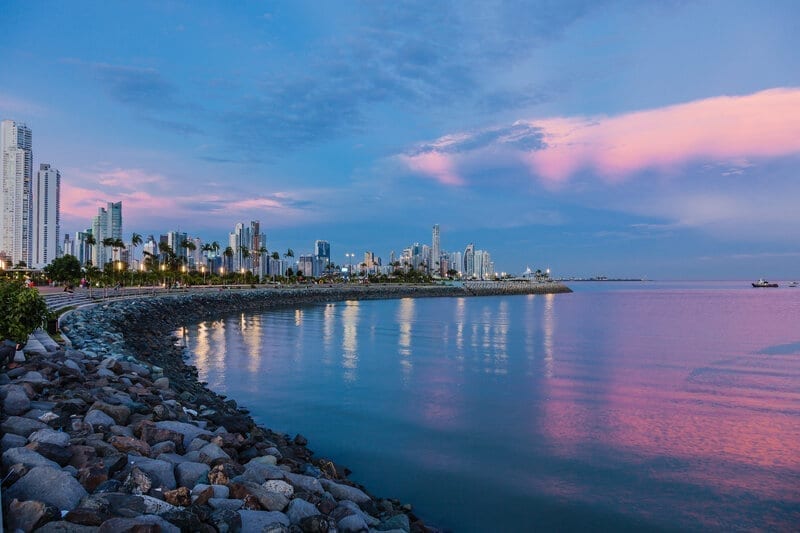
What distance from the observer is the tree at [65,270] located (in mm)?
83188

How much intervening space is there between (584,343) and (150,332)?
35.1 m

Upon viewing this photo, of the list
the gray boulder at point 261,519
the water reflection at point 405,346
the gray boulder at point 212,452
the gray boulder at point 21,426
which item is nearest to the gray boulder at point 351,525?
the gray boulder at point 261,519

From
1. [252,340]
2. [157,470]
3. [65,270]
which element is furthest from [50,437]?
[65,270]

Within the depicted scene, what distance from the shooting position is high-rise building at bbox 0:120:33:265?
615ft

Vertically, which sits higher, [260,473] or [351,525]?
[260,473]

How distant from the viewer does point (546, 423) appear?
18.6m

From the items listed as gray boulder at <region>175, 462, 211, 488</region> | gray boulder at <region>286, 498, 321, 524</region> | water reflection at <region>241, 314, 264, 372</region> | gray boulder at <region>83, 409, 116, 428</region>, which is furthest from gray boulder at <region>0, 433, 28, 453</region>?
water reflection at <region>241, 314, 264, 372</region>

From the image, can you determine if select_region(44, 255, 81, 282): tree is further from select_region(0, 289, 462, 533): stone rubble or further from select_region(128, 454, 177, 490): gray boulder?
select_region(128, 454, 177, 490): gray boulder

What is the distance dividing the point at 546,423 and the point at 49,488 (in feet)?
52.5

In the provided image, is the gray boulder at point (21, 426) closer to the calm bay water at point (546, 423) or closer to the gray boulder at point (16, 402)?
the gray boulder at point (16, 402)

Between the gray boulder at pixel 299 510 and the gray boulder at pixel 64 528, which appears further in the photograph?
the gray boulder at pixel 299 510

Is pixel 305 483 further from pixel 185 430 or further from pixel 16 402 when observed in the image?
pixel 16 402

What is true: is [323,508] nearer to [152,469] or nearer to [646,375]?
[152,469]

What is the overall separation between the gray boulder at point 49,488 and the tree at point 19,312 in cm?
1103
